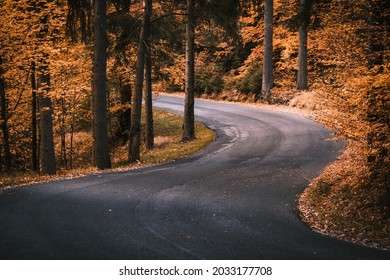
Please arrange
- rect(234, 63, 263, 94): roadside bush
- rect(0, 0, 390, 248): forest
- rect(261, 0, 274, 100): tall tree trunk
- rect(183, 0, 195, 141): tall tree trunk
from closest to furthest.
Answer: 1. rect(0, 0, 390, 248): forest
2. rect(183, 0, 195, 141): tall tree trunk
3. rect(261, 0, 274, 100): tall tree trunk
4. rect(234, 63, 263, 94): roadside bush

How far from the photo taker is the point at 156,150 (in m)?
19.0

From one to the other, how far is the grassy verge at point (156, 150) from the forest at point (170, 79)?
340mm

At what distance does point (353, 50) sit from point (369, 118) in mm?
2015

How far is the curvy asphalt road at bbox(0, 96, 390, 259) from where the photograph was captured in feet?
20.1

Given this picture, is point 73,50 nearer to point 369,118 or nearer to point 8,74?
point 8,74

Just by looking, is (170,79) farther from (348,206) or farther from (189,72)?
(348,206)

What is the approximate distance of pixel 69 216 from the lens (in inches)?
303

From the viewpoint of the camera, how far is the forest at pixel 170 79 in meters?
8.74

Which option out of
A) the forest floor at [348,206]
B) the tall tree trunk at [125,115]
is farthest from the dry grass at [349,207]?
the tall tree trunk at [125,115]

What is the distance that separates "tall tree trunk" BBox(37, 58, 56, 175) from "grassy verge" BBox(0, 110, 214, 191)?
2.26 ft

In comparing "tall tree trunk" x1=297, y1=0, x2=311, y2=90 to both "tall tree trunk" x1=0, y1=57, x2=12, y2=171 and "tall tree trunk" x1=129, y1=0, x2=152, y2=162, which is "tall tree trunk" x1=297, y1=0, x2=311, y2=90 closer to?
"tall tree trunk" x1=129, y1=0, x2=152, y2=162

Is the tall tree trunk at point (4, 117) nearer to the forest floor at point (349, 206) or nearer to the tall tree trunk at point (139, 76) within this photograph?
the tall tree trunk at point (139, 76)

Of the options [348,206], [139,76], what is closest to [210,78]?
[139,76]

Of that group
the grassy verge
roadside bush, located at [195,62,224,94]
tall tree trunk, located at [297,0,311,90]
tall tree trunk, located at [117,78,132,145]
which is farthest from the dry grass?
roadside bush, located at [195,62,224,94]
